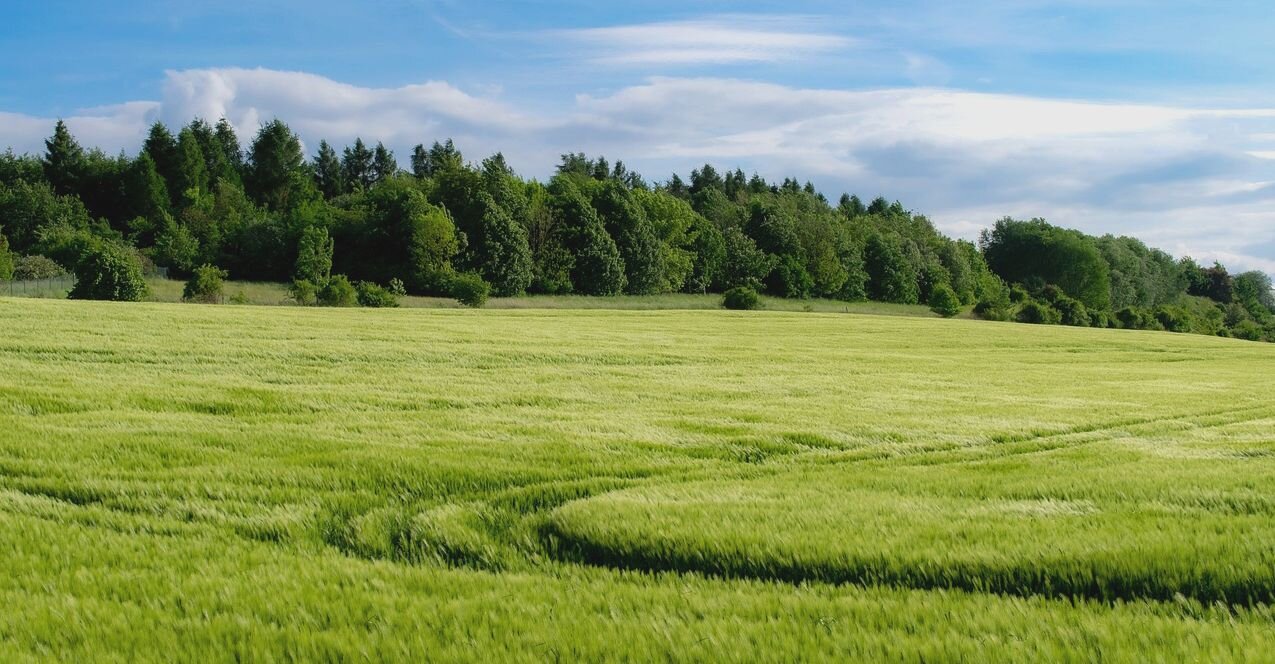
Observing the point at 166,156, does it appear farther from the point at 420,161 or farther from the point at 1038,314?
the point at 1038,314

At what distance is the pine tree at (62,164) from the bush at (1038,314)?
9173 cm

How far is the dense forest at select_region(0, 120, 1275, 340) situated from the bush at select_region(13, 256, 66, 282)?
0.21m

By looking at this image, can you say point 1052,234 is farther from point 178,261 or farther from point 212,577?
point 212,577

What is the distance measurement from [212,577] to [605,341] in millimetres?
23861

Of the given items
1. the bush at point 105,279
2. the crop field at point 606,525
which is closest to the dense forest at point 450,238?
the bush at point 105,279

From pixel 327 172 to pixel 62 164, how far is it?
30835 millimetres

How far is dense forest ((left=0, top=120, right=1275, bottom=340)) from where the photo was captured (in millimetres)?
69750

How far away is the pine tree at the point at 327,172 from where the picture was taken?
380 feet

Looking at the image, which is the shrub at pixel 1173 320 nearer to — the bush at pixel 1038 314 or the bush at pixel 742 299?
the bush at pixel 1038 314

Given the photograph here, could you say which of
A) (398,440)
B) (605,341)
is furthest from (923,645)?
(605,341)

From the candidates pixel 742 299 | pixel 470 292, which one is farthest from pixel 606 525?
pixel 742 299

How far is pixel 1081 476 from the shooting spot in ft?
26.7

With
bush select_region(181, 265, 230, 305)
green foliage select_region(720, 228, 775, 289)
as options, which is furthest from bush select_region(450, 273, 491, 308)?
green foliage select_region(720, 228, 775, 289)

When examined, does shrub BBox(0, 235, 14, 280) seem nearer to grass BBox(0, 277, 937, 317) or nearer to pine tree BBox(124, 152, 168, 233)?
grass BBox(0, 277, 937, 317)
